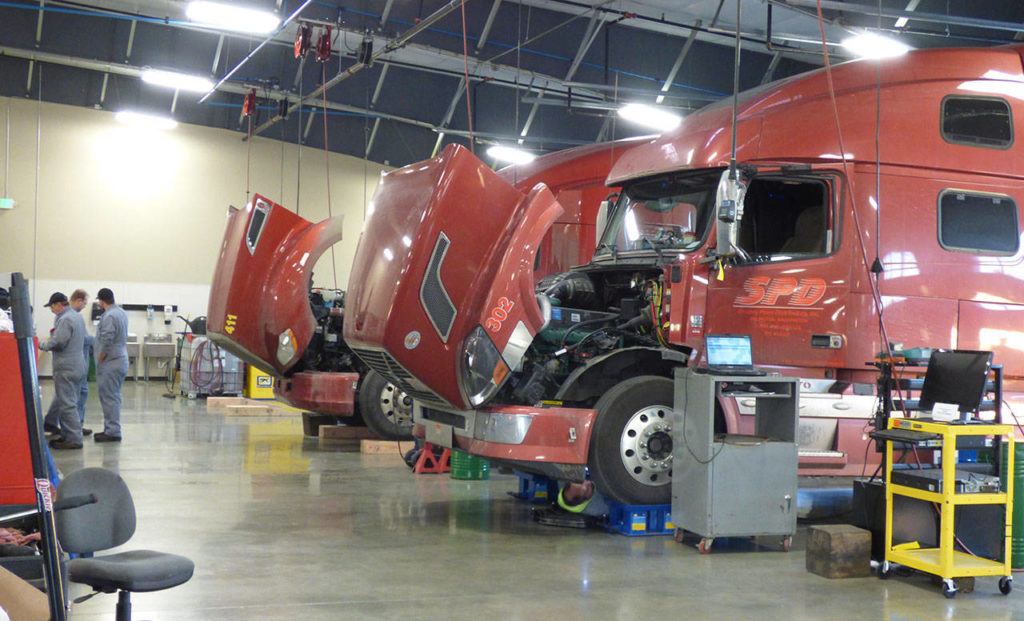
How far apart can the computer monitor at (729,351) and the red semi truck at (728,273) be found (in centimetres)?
60

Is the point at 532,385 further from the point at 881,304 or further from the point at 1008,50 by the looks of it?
the point at 1008,50

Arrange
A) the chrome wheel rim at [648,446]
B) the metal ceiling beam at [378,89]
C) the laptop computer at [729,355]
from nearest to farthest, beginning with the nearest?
the laptop computer at [729,355]
the chrome wheel rim at [648,446]
the metal ceiling beam at [378,89]

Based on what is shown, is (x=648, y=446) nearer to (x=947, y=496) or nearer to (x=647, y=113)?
(x=947, y=496)

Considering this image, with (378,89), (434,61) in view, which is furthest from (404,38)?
(378,89)

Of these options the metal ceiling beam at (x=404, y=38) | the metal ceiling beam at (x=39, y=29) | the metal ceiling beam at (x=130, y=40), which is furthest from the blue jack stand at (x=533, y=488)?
the metal ceiling beam at (x=39, y=29)

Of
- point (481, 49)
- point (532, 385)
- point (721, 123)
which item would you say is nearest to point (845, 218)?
point (721, 123)

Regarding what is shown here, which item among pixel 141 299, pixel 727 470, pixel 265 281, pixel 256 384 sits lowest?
pixel 256 384

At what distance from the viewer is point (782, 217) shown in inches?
311

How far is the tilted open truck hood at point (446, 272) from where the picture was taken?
674 centimetres

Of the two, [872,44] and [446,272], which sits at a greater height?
[872,44]

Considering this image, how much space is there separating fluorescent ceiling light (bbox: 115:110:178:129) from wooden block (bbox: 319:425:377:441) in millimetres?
11500

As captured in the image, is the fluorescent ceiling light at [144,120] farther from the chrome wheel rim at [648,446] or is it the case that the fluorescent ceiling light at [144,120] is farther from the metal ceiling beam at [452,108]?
the chrome wheel rim at [648,446]

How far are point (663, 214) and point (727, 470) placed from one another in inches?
93.3

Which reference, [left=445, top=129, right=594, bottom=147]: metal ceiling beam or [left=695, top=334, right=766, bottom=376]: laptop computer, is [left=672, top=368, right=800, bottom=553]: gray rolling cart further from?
[left=445, top=129, right=594, bottom=147]: metal ceiling beam
